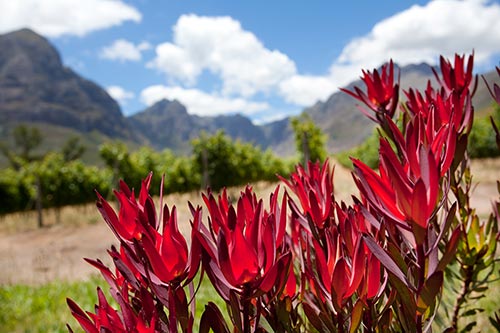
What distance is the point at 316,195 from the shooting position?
95cm

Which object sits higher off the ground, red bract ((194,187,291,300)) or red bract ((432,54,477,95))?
red bract ((432,54,477,95))

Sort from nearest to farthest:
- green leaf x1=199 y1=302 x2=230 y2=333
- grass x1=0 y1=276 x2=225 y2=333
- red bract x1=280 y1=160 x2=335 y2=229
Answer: green leaf x1=199 y1=302 x2=230 y2=333, red bract x1=280 y1=160 x2=335 y2=229, grass x1=0 y1=276 x2=225 y2=333

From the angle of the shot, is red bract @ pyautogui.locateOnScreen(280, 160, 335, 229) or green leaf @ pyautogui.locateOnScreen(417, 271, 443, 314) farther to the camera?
red bract @ pyautogui.locateOnScreen(280, 160, 335, 229)

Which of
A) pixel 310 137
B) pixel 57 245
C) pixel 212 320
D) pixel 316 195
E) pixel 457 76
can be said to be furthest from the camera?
pixel 310 137

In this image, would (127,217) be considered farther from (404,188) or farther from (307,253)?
(404,188)

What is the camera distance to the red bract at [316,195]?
35.2 inches

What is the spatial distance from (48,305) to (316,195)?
5.09 meters

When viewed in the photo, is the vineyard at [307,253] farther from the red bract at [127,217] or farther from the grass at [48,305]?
the grass at [48,305]

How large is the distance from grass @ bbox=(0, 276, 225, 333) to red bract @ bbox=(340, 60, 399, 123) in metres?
2.78

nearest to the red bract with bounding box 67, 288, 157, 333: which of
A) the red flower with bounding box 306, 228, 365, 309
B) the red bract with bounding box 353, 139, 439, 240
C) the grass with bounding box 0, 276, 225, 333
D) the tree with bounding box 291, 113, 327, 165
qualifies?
the red flower with bounding box 306, 228, 365, 309

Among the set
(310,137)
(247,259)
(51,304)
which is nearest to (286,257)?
(247,259)

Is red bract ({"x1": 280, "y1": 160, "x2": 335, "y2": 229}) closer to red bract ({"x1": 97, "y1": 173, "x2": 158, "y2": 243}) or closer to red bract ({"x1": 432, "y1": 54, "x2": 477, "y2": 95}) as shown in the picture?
red bract ({"x1": 97, "y1": 173, "x2": 158, "y2": 243})

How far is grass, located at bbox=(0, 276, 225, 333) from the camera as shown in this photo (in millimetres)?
3945

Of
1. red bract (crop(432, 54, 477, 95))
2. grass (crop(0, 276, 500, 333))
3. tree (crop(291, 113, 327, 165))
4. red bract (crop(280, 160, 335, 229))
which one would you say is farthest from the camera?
tree (crop(291, 113, 327, 165))
